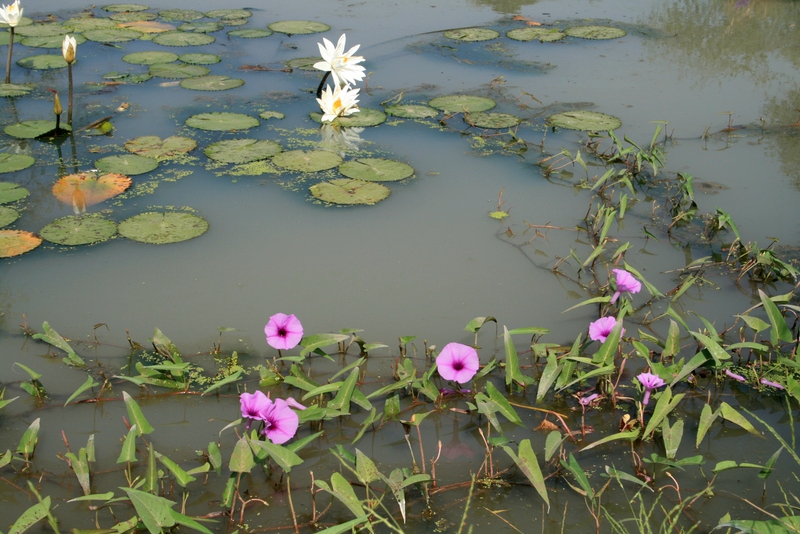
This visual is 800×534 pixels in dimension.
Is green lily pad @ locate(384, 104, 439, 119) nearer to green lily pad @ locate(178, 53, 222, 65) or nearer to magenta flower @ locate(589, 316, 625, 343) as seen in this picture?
green lily pad @ locate(178, 53, 222, 65)

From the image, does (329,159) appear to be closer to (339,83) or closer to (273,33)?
(339,83)

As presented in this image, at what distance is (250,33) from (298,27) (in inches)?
13.9

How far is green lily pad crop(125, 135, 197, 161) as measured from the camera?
3.21 m

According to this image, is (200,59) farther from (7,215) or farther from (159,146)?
(7,215)

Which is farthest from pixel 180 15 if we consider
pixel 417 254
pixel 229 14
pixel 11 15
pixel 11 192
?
pixel 417 254

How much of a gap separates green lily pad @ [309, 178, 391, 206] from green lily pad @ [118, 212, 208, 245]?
0.50m

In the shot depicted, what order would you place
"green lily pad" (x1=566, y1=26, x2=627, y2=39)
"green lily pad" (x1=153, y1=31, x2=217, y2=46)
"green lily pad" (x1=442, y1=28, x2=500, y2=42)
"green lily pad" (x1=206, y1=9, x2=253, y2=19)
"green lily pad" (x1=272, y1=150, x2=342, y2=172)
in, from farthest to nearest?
"green lily pad" (x1=206, y1=9, x2=253, y2=19) < "green lily pad" (x1=566, y1=26, x2=627, y2=39) < "green lily pad" (x1=442, y1=28, x2=500, y2=42) < "green lily pad" (x1=153, y1=31, x2=217, y2=46) < "green lily pad" (x1=272, y1=150, x2=342, y2=172)

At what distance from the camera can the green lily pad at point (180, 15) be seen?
5.16 m

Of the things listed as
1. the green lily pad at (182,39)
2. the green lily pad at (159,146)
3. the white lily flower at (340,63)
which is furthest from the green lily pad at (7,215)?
the green lily pad at (182,39)

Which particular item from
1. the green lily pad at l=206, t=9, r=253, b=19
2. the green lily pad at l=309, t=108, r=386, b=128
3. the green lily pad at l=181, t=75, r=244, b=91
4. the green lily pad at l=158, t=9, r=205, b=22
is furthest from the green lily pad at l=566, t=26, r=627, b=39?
the green lily pad at l=158, t=9, r=205, b=22

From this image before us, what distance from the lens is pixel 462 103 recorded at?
12.6 feet

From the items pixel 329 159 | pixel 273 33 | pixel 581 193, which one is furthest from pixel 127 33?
pixel 581 193

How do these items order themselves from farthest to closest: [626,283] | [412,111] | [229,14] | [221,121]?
[229,14]
[412,111]
[221,121]
[626,283]

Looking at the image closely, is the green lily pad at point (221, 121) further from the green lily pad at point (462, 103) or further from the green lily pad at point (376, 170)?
the green lily pad at point (462, 103)
